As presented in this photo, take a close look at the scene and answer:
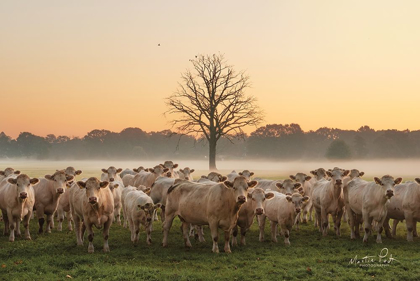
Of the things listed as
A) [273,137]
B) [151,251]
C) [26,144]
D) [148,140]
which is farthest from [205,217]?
[26,144]

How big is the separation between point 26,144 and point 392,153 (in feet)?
341

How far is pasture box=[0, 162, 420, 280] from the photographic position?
1088 centimetres

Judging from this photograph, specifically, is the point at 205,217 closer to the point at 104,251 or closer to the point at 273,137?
the point at 104,251

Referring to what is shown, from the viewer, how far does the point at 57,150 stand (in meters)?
142

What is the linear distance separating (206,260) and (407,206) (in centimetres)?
793

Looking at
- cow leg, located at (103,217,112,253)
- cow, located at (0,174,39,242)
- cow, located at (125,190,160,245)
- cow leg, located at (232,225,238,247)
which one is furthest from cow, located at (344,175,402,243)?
cow, located at (0,174,39,242)

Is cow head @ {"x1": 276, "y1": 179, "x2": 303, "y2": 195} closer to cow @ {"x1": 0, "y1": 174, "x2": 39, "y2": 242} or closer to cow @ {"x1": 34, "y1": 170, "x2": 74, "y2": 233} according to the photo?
cow @ {"x1": 34, "y1": 170, "x2": 74, "y2": 233}

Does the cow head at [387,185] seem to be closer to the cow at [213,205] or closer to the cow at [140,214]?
the cow at [213,205]

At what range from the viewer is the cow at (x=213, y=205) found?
13.3 m

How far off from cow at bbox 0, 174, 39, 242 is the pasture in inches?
24.8

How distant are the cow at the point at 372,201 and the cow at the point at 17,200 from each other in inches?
461

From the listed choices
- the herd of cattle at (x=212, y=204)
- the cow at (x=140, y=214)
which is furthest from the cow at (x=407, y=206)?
the cow at (x=140, y=214)

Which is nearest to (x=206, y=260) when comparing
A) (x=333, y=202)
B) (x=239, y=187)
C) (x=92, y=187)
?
(x=239, y=187)

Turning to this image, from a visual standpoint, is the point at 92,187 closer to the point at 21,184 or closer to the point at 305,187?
the point at 21,184
